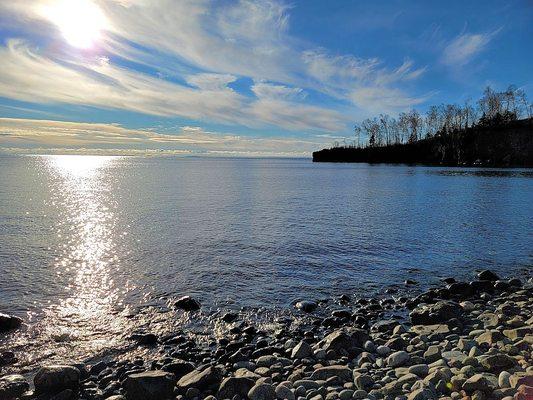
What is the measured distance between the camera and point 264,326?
13.9 metres

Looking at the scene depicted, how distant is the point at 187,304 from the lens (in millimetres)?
15531

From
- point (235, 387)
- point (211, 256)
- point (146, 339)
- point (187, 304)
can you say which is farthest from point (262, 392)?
point (211, 256)

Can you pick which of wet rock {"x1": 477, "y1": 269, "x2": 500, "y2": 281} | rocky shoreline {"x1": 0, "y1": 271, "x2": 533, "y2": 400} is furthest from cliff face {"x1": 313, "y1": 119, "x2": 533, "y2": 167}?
rocky shoreline {"x1": 0, "y1": 271, "x2": 533, "y2": 400}

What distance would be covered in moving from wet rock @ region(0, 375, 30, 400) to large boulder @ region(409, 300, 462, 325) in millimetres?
11908

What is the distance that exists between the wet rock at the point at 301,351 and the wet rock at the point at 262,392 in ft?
7.65

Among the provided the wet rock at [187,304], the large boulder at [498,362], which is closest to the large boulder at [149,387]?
the wet rock at [187,304]

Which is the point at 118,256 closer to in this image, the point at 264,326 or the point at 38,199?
the point at 264,326

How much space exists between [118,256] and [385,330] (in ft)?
54.0

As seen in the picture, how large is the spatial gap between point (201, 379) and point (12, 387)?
177 inches

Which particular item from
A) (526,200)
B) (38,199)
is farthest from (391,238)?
(38,199)

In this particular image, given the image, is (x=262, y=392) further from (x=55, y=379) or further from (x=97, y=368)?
(x=55, y=379)

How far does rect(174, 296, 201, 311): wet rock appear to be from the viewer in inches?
608

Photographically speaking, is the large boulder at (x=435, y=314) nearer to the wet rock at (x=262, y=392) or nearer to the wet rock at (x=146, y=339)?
the wet rock at (x=262, y=392)

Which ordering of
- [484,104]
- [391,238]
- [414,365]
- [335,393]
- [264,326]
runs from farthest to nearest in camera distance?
[484,104]
[391,238]
[264,326]
[414,365]
[335,393]
